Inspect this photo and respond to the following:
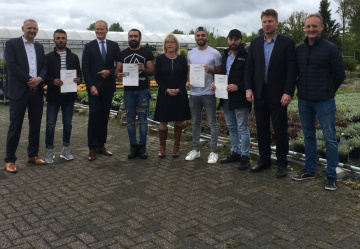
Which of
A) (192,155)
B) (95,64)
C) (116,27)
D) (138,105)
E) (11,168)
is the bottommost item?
(11,168)

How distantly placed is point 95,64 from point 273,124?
2.99m

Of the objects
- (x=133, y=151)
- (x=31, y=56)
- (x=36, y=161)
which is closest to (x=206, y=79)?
(x=133, y=151)

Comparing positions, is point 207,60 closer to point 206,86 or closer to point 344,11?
point 206,86

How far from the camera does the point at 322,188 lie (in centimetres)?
496

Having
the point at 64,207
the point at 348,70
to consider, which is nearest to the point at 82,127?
the point at 64,207

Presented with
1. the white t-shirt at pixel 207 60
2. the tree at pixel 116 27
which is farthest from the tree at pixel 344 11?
the tree at pixel 116 27

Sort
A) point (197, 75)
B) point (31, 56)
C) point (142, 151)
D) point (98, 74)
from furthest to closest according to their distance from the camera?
point (142, 151) → point (98, 74) → point (197, 75) → point (31, 56)

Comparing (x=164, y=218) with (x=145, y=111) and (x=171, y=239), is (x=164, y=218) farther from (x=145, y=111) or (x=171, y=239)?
(x=145, y=111)

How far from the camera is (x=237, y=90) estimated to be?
575 cm

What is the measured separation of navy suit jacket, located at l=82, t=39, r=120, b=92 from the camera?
6.36 metres

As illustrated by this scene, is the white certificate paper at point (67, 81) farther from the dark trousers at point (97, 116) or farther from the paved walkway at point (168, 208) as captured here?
the paved walkway at point (168, 208)

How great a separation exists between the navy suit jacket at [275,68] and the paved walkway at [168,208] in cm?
123

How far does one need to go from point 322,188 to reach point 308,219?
3.43 feet

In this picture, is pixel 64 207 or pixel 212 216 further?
pixel 64 207
